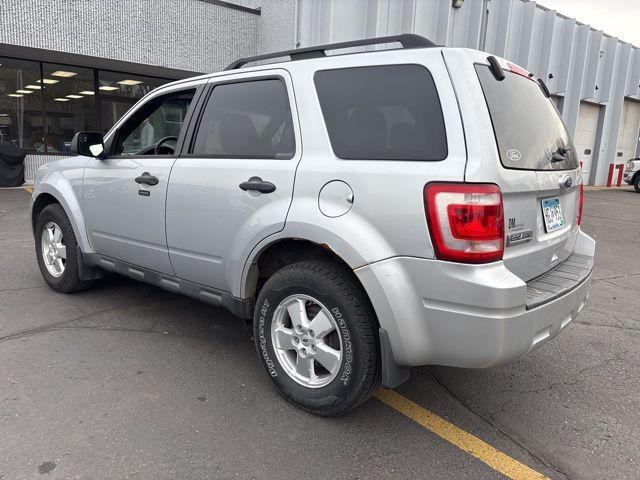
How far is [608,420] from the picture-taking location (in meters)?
2.91

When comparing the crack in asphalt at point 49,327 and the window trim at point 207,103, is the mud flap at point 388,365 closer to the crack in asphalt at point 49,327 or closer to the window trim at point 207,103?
the window trim at point 207,103

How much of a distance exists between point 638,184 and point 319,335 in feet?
71.8

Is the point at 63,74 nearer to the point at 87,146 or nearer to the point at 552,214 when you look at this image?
the point at 87,146

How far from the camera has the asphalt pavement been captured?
2438mm

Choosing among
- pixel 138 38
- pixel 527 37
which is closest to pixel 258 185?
pixel 138 38

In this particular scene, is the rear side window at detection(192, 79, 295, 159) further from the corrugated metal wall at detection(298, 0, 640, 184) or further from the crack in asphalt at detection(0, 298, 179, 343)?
the corrugated metal wall at detection(298, 0, 640, 184)

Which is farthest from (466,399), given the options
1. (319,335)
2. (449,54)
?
(449,54)

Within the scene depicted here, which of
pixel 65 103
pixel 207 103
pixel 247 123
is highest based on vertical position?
pixel 65 103

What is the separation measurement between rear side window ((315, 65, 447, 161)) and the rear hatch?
9.1 inches

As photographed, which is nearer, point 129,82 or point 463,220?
point 463,220

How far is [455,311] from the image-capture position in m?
2.29

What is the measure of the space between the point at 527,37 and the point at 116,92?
14266 millimetres

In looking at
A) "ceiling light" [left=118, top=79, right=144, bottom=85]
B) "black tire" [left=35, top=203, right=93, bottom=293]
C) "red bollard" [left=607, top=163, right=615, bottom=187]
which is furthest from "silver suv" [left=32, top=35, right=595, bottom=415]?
"red bollard" [left=607, top=163, right=615, bottom=187]

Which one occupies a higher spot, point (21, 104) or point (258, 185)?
point (21, 104)
